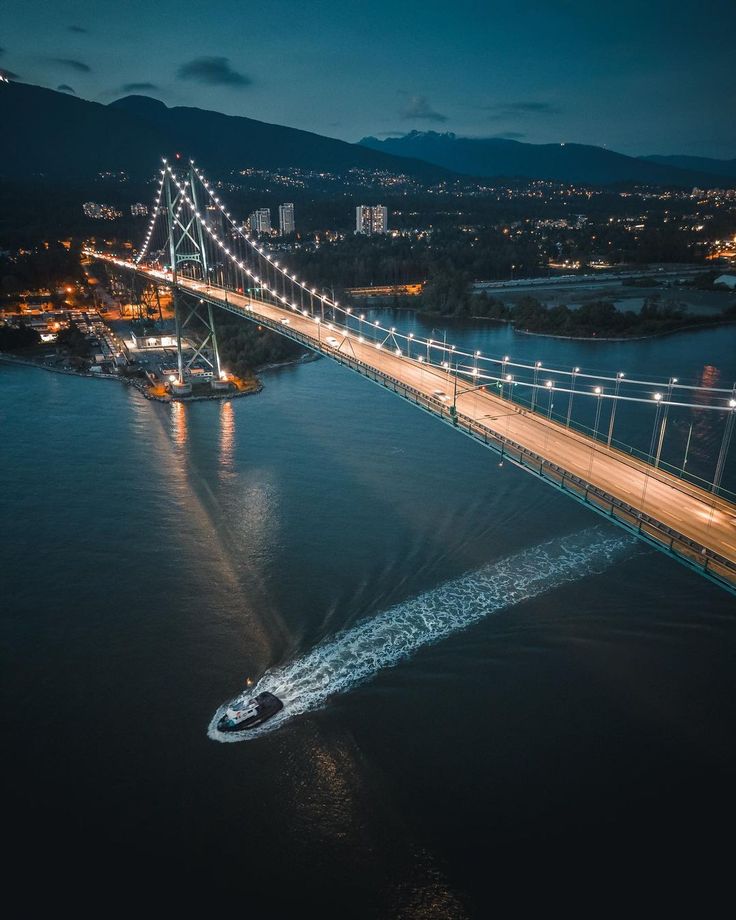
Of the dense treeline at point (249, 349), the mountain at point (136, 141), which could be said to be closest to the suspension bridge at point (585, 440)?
the dense treeline at point (249, 349)

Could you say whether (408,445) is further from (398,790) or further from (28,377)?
(28,377)

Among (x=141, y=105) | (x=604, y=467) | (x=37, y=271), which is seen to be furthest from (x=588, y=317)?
(x=141, y=105)

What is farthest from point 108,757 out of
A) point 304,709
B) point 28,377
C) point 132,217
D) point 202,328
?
point 132,217

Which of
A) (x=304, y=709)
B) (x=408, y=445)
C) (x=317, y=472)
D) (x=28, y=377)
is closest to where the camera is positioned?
(x=304, y=709)

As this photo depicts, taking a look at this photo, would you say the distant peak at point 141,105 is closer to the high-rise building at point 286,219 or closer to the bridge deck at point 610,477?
the high-rise building at point 286,219

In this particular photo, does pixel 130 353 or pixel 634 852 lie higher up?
pixel 130 353

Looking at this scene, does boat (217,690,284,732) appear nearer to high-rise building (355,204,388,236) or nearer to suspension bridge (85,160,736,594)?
suspension bridge (85,160,736,594)

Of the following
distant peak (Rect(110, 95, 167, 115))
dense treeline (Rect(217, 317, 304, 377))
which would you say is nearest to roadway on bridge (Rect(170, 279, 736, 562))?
dense treeline (Rect(217, 317, 304, 377))
